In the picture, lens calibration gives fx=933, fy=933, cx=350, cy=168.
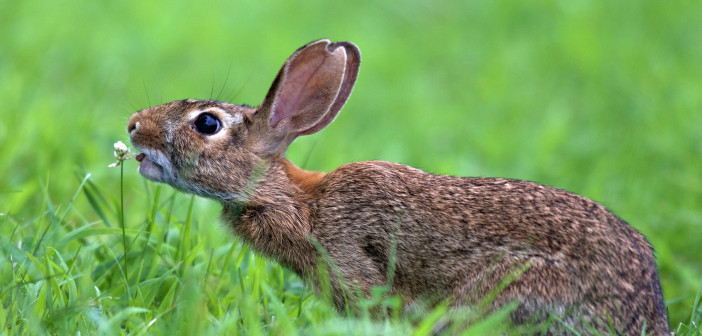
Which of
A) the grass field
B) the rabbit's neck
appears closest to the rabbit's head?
the rabbit's neck

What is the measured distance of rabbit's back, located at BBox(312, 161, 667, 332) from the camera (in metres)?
4.60

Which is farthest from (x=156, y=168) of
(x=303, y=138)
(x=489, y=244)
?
(x=303, y=138)

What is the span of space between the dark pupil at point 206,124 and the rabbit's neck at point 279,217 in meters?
0.38

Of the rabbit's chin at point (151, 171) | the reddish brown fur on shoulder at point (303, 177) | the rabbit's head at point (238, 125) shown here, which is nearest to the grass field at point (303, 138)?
the rabbit's chin at point (151, 171)

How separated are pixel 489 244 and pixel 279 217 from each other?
1152 millimetres

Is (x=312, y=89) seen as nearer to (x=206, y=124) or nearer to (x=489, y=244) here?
(x=206, y=124)

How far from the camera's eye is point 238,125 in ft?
17.5

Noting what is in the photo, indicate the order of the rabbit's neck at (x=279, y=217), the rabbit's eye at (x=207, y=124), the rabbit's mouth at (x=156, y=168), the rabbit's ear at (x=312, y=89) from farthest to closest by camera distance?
the rabbit's ear at (x=312, y=89) → the rabbit's eye at (x=207, y=124) → the rabbit's mouth at (x=156, y=168) → the rabbit's neck at (x=279, y=217)

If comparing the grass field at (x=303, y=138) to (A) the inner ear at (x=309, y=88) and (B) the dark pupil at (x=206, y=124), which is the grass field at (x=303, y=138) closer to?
(B) the dark pupil at (x=206, y=124)

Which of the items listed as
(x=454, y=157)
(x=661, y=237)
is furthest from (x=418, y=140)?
(x=661, y=237)

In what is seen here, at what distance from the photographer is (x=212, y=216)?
7.13 metres

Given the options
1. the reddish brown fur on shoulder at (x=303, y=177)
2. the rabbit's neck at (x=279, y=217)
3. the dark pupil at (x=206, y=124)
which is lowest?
the rabbit's neck at (x=279, y=217)

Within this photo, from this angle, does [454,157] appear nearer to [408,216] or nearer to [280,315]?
[408,216]

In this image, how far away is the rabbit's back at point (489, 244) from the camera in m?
4.60
